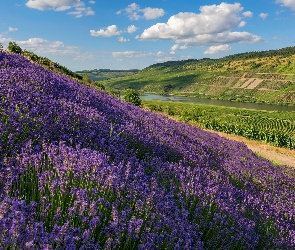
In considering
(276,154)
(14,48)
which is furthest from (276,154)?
(14,48)

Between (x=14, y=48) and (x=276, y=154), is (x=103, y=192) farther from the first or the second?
(x=14, y=48)

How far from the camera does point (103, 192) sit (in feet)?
10.7

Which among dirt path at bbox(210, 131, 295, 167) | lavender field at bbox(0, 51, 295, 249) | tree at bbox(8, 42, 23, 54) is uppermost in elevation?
tree at bbox(8, 42, 23, 54)

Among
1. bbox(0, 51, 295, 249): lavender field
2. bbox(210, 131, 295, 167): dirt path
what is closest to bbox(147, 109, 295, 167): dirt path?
bbox(210, 131, 295, 167): dirt path

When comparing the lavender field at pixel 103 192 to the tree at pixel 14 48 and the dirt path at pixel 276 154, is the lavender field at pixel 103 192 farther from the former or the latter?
the tree at pixel 14 48

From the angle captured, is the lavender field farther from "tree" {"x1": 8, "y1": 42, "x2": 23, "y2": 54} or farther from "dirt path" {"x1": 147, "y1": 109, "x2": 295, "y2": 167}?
"tree" {"x1": 8, "y1": 42, "x2": 23, "y2": 54}

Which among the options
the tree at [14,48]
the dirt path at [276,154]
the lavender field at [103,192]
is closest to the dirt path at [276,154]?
the dirt path at [276,154]

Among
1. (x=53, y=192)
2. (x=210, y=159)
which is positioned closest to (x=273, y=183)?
(x=210, y=159)

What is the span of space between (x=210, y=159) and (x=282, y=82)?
211 meters

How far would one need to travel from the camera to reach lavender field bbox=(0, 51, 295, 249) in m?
2.41

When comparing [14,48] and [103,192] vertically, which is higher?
[14,48]

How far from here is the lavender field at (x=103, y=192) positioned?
2.41 m

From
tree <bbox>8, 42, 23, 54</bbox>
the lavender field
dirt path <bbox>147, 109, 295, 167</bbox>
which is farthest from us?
tree <bbox>8, 42, 23, 54</bbox>

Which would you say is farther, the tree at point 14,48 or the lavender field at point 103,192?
the tree at point 14,48
